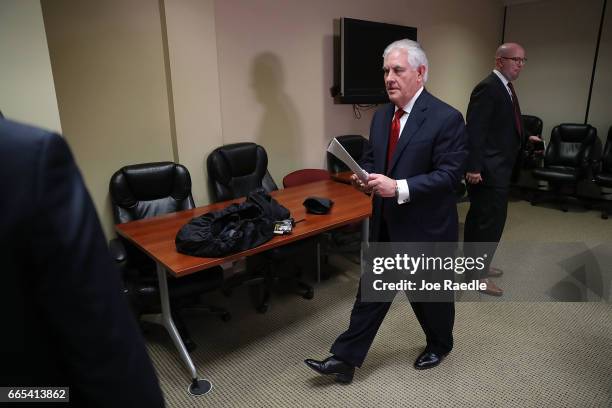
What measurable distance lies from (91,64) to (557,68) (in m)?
5.85

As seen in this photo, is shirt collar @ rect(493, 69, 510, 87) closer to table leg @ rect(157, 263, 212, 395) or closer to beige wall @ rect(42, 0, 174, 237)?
beige wall @ rect(42, 0, 174, 237)

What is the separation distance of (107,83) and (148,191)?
2.58 feet

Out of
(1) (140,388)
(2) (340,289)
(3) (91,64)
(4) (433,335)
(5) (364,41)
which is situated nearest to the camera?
(1) (140,388)

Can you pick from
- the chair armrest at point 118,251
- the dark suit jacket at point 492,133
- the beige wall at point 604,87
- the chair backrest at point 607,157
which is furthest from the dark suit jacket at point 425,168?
the beige wall at point 604,87

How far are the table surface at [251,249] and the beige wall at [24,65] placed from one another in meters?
0.73

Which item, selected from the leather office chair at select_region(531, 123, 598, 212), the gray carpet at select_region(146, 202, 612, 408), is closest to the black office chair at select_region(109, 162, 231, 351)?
the gray carpet at select_region(146, 202, 612, 408)

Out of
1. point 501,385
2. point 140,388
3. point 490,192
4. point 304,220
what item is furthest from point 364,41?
point 140,388

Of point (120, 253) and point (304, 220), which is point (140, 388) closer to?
point (120, 253)

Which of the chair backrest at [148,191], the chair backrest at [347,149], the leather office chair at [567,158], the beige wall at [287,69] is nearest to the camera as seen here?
the chair backrest at [148,191]

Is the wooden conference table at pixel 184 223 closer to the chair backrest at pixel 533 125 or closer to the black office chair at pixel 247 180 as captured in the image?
the black office chair at pixel 247 180

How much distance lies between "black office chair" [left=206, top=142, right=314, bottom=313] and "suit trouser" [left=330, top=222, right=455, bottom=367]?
946 mm

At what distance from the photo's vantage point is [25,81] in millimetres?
1868

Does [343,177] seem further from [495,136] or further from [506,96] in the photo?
[506,96]

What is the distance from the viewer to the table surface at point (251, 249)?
194 centimetres
